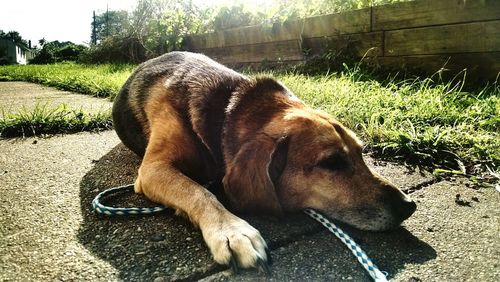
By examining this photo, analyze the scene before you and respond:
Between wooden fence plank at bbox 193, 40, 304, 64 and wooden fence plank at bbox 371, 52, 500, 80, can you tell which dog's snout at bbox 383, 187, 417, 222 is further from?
wooden fence plank at bbox 193, 40, 304, 64

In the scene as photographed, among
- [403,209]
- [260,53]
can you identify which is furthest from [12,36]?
[403,209]

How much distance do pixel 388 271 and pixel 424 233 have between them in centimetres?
47

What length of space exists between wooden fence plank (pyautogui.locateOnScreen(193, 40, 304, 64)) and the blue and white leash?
18.5 feet

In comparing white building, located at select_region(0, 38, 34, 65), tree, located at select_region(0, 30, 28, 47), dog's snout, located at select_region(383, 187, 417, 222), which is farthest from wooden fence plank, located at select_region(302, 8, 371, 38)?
tree, located at select_region(0, 30, 28, 47)

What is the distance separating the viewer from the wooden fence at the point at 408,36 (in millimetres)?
4863

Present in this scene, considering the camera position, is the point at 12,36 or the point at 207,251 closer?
the point at 207,251

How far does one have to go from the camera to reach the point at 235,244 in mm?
1642

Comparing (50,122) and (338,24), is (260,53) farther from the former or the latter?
(50,122)

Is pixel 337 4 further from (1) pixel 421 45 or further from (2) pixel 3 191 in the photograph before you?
(2) pixel 3 191

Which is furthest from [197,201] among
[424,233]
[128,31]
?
[128,31]

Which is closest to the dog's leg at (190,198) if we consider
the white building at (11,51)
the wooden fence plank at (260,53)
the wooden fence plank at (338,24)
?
the wooden fence plank at (338,24)

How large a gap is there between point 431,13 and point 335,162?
4212 mm

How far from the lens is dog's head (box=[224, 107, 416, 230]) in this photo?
1.96 m

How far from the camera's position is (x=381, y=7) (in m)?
5.80
